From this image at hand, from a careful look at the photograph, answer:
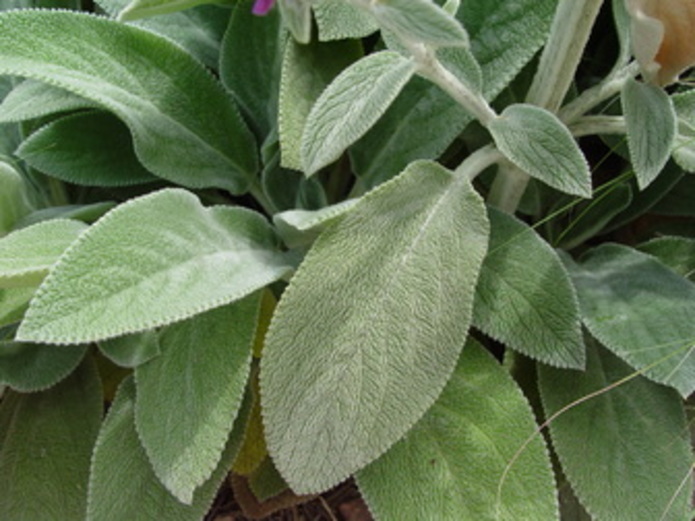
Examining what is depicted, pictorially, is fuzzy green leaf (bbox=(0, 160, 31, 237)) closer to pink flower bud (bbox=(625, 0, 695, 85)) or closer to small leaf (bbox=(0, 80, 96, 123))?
small leaf (bbox=(0, 80, 96, 123))

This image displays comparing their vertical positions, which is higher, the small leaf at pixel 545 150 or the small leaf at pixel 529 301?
the small leaf at pixel 545 150

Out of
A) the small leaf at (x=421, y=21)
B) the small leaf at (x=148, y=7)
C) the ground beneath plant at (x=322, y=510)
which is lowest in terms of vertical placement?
the ground beneath plant at (x=322, y=510)

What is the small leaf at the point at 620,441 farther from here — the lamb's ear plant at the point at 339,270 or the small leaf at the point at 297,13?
the small leaf at the point at 297,13

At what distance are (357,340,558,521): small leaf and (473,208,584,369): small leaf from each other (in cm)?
4

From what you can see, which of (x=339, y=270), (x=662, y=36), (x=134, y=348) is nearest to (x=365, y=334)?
(x=339, y=270)

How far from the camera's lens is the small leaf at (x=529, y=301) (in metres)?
0.56

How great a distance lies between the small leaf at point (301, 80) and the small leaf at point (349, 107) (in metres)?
0.07

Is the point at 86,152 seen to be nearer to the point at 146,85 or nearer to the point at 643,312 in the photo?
the point at 146,85

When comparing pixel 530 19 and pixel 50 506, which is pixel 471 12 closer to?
pixel 530 19

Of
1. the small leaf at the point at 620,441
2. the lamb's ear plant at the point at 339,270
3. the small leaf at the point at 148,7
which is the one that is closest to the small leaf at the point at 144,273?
the lamb's ear plant at the point at 339,270

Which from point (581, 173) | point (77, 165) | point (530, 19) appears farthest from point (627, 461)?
point (77, 165)

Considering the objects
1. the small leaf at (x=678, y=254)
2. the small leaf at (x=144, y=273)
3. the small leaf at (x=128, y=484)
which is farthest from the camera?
the small leaf at (x=678, y=254)

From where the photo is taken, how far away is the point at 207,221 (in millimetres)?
551

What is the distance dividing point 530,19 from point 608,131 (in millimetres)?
98
